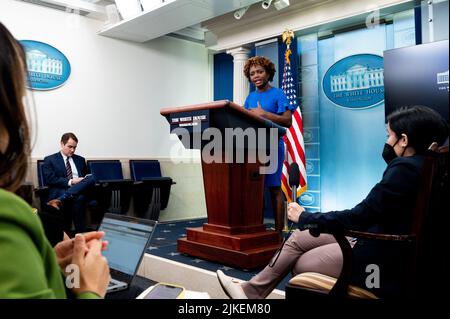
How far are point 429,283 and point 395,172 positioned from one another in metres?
0.38

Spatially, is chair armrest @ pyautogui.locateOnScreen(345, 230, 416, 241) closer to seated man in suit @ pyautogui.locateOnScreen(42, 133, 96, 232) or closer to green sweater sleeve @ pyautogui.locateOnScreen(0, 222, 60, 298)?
green sweater sleeve @ pyautogui.locateOnScreen(0, 222, 60, 298)

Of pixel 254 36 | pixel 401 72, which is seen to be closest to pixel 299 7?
pixel 254 36

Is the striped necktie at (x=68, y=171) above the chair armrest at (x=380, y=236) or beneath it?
above

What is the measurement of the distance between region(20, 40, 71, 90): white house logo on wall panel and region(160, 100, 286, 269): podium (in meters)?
2.89

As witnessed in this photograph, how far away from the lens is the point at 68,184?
4160 mm

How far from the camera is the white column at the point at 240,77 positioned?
522cm

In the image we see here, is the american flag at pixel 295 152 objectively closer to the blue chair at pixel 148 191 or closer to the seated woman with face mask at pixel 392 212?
the blue chair at pixel 148 191

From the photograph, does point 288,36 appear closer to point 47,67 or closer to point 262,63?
A: point 262,63

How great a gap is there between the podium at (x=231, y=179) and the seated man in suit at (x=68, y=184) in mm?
1982

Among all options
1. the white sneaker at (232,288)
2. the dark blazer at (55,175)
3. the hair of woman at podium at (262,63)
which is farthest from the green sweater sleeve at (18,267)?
the dark blazer at (55,175)

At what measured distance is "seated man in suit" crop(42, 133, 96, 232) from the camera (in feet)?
13.2

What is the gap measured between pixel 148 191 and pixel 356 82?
2909 millimetres

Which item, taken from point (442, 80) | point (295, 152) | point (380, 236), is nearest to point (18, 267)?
point (380, 236)
